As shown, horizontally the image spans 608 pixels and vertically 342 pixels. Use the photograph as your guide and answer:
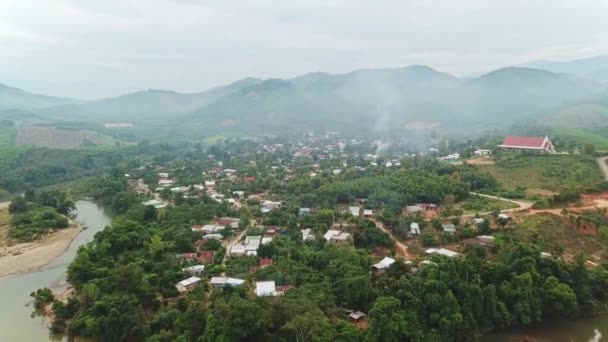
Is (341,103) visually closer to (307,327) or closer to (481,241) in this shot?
(481,241)

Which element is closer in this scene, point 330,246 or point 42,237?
point 330,246

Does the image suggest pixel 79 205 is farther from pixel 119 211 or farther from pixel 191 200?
pixel 191 200

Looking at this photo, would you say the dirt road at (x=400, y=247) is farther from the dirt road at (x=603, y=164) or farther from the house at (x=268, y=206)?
the dirt road at (x=603, y=164)

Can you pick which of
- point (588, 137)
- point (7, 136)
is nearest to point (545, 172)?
point (588, 137)

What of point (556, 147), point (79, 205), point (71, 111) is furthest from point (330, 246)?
point (71, 111)

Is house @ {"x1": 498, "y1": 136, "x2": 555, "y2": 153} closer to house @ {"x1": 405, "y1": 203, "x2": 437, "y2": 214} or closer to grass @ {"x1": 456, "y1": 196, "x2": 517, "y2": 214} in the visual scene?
grass @ {"x1": 456, "y1": 196, "x2": 517, "y2": 214}

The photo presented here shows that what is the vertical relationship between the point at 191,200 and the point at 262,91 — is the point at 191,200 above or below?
below
